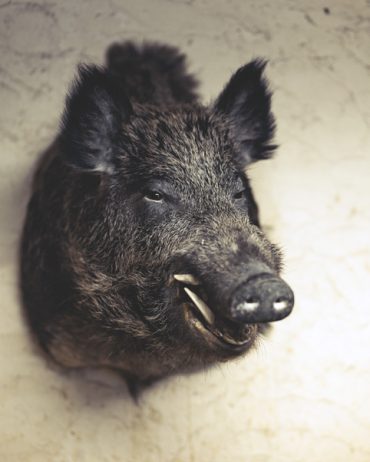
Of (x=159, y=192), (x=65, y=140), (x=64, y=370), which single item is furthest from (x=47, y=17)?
(x=64, y=370)

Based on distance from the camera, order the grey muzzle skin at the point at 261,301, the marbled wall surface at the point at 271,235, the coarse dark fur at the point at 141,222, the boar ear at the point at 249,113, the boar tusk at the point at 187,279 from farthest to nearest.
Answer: the marbled wall surface at the point at 271,235 < the boar ear at the point at 249,113 < the coarse dark fur at the point at 141,222 < the boar tusk at the point at 187,279 < the grey muzzle skin at the point at 261,301

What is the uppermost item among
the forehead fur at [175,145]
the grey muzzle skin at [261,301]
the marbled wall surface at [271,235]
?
the grey muzzle skin at [261,301]

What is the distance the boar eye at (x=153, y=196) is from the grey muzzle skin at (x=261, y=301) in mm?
436

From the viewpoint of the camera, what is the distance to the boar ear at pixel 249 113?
6.87 feet

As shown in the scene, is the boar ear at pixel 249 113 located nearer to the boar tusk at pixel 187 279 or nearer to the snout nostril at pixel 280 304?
the boar tusk at pixel 187 279

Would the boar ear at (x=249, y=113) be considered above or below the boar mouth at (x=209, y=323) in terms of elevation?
above

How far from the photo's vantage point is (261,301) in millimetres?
1439

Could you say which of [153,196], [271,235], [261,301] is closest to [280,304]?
[261,301]

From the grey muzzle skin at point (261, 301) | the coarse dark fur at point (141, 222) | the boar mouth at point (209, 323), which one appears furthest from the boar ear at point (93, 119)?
the grey muzzle skin at point (261, 301)

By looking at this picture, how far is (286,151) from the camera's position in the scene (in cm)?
263

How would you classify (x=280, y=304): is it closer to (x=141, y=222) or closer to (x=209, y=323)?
(x=209, y=323)

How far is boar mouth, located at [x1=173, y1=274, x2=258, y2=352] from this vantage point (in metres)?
1.62

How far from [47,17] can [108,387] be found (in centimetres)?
137

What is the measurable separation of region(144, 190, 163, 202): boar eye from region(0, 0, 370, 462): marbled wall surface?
0.77 m
